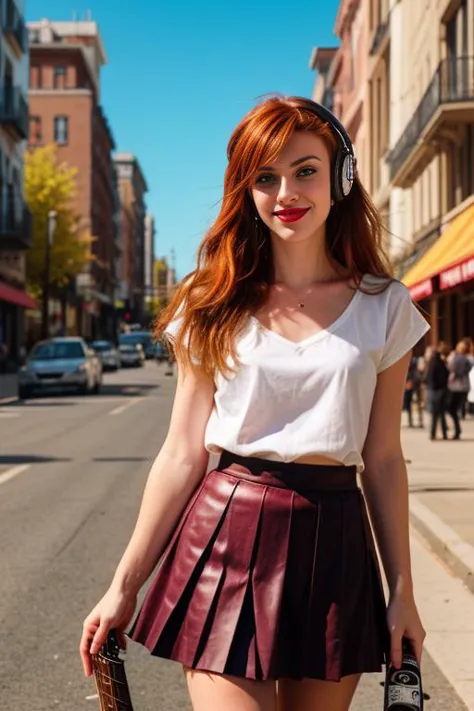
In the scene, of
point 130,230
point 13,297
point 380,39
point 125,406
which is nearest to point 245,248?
point 125,406

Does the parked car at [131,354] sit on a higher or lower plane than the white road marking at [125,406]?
higher

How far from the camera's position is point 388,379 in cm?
246

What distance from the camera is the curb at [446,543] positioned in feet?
23.9

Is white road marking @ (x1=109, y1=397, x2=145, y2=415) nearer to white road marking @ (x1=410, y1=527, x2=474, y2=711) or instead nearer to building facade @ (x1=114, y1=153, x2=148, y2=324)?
white road marking @ (x1=410, y1=527, x2=474, y2=711)

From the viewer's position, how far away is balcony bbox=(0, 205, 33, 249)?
4709 centimetres

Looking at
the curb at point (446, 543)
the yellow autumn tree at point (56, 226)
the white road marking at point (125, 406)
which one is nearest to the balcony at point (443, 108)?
the white road marking at point (125, 406)

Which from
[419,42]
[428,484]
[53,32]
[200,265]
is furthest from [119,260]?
[200,265]

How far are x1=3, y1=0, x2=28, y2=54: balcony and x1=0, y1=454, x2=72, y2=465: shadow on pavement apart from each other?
38.1 meters

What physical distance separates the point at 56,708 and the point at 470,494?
23.2 feet

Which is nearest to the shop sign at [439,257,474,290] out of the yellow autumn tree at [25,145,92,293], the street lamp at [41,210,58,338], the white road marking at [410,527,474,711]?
the white road marking at [410,527,474,711]

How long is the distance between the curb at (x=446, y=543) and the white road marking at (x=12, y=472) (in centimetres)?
497

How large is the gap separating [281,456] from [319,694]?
50 cm

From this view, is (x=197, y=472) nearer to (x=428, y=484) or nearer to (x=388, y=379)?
(x=388, y=379)

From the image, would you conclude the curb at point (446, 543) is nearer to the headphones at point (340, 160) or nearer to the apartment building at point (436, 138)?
the headphones at point (340, 160)
